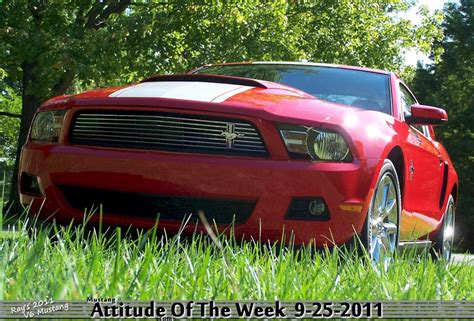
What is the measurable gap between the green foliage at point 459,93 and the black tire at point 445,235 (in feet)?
125

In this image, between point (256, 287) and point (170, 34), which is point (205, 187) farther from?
point (170, 34)

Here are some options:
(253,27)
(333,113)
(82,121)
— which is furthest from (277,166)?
(253,27)

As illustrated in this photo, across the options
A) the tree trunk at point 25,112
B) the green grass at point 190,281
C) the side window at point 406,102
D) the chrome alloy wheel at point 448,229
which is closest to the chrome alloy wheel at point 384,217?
the side window at point 406,102

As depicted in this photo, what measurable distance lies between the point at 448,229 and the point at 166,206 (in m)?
3.93

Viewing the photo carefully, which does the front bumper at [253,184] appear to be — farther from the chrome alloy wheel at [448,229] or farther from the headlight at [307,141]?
the chrome alloy wheel at [448,229]

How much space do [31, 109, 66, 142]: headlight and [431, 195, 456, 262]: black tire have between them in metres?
3.54

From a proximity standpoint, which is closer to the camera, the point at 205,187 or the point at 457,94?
the point at 205,187

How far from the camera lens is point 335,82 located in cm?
625

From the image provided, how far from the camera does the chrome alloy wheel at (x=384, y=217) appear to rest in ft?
16.4

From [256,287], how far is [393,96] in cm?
354

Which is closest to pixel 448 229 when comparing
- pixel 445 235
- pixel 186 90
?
pixel 445 235

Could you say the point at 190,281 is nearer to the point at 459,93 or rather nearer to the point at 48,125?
the point at 48,125

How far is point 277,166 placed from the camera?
464 centimetres

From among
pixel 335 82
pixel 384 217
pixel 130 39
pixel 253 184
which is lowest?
pixel 130 39
